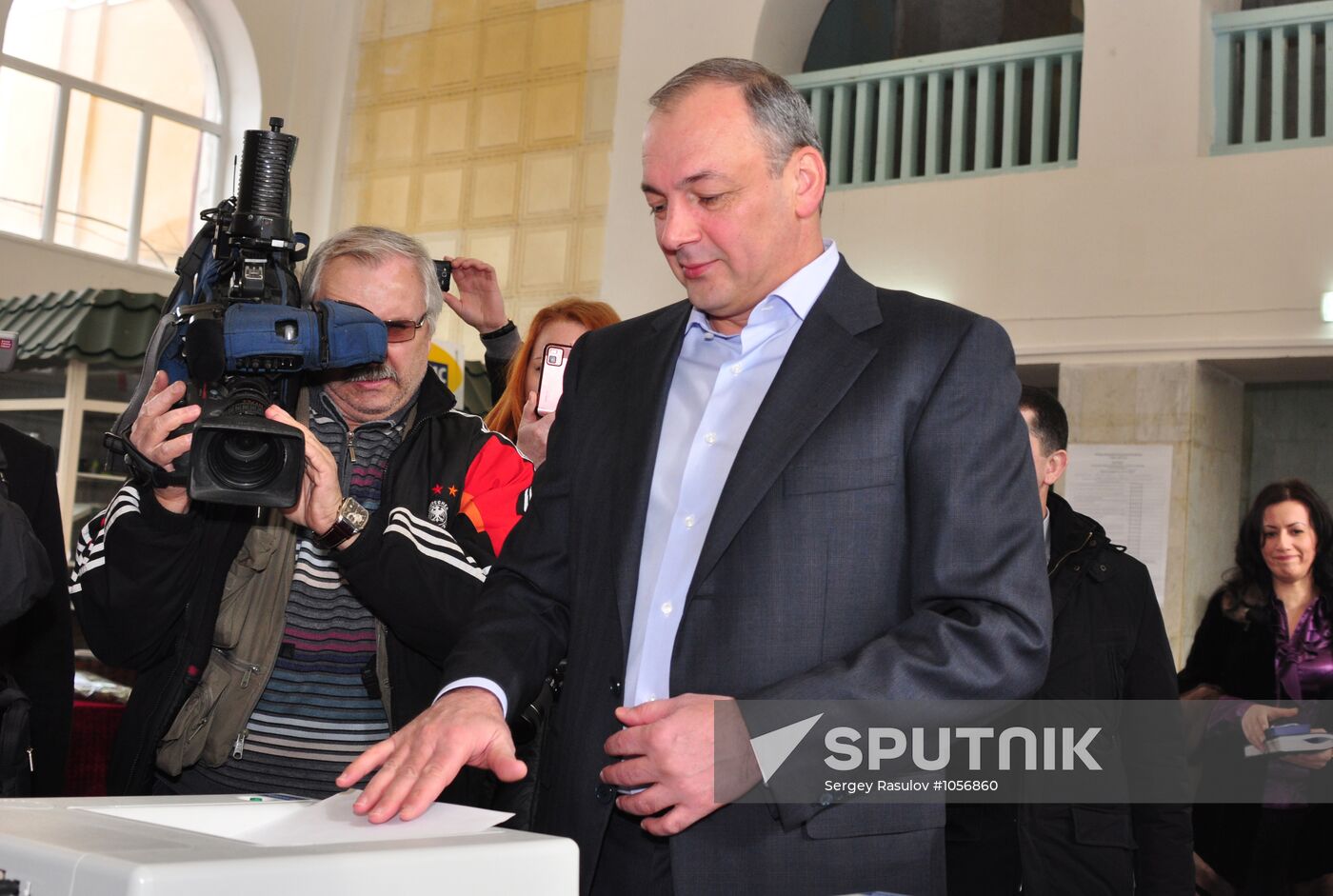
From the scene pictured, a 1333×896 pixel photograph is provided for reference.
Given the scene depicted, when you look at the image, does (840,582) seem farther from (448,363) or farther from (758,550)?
(448,363)

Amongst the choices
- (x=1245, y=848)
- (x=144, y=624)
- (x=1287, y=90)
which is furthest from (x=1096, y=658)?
(x=1287, y=90)

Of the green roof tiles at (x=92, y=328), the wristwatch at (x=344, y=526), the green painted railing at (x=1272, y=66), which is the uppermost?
the green painted railing at (x=1272, y=66)

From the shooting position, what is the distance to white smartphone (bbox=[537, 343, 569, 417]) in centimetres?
286

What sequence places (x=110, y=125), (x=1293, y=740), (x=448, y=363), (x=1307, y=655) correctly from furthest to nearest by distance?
1. (x=110, y=125)
2. (x=448, y=363)
3. (x=1307, y=655)
4. (x=1293, y=740)

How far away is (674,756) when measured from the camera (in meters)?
1.31

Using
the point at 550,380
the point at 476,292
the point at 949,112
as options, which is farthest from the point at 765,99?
the point at 949,112

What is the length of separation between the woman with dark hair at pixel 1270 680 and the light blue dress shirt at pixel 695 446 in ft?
9.07

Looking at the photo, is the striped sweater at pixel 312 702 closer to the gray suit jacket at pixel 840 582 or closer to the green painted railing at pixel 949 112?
the gray suit jacket at pixel 840 582

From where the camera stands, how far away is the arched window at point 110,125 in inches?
375

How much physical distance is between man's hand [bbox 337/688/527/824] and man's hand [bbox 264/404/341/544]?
0.51m

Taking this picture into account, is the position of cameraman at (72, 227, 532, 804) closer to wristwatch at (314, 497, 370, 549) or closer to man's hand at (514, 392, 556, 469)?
wristwatch at (314, 497, 370, 549)

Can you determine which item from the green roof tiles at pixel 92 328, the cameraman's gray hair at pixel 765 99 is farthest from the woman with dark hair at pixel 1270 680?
the green roof tiles at pixel 92 328

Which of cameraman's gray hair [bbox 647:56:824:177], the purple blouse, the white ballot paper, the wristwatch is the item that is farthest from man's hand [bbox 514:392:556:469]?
the purple blouse

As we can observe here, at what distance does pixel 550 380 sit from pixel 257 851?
79.2 inches
